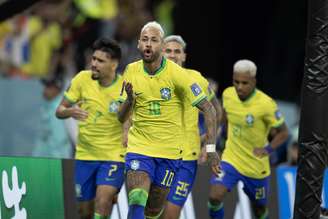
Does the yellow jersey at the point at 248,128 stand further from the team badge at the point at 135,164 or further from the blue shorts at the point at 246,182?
the team badge at the point at 135,164

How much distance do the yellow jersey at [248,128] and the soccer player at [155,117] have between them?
329 centimetres

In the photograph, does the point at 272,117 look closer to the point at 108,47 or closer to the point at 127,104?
the point at 108,47

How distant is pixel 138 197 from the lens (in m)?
12.3

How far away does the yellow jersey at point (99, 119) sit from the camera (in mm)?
Result: 14695

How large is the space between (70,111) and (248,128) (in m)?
2.92

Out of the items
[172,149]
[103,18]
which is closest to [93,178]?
[172,149]

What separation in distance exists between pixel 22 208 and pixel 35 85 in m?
4.90

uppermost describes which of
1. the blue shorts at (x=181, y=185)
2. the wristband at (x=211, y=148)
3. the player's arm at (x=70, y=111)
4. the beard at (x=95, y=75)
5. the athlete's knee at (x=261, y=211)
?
the beard at (x=95, y=75)

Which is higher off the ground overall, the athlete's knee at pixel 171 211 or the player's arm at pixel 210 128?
the player's arm at pixel 210 128

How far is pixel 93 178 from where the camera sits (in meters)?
14.9

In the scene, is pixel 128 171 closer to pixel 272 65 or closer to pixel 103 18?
pixel 103 18

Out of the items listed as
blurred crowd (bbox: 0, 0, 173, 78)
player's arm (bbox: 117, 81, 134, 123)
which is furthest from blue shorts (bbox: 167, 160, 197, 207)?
blurred crowd (bbox: 0, 0, 173, 78)

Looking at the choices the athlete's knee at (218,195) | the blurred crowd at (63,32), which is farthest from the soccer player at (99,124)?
the blurred crowd at (63,32)

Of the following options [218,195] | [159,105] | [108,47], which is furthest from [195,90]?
[218,195]
